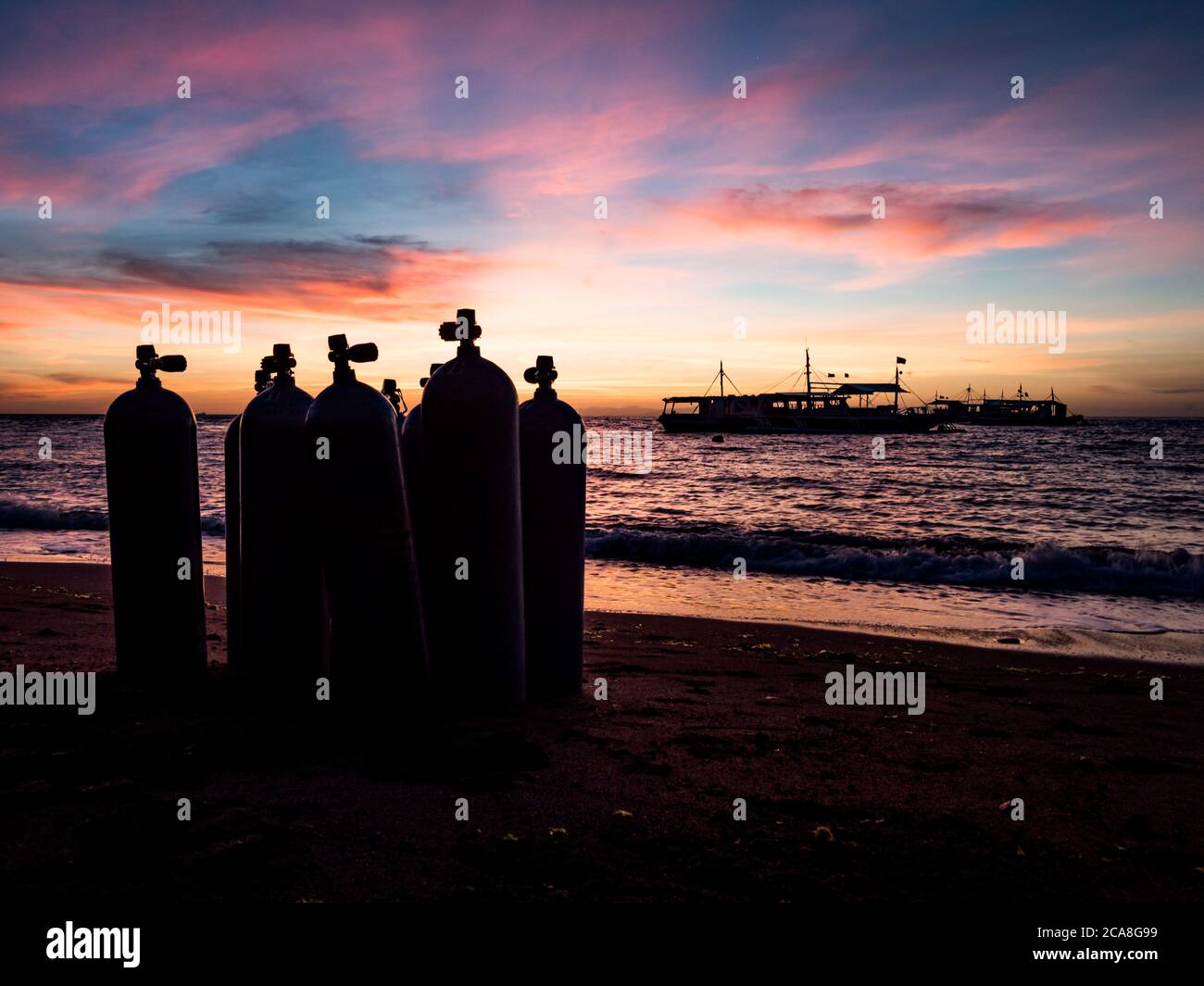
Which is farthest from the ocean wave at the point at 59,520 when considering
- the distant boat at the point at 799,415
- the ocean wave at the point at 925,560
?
the distant boat at the point at 799,415

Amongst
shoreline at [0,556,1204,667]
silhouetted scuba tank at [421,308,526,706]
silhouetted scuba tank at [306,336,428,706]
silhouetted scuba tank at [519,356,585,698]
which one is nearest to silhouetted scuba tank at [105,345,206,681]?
silhouetted scuba tank at [306,336,428,706]

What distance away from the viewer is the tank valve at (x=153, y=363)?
5.36 meters

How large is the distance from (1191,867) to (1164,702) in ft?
13.2

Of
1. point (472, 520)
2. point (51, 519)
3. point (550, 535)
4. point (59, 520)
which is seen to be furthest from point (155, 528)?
point (51, 519)

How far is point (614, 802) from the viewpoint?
385 cm

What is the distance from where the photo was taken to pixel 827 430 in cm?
10388

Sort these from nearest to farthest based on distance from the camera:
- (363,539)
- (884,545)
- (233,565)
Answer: (363,539), (233,565), (884,545)

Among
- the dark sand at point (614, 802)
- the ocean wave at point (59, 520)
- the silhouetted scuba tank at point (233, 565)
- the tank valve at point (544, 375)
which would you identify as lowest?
the dark sand at point (614, 802)

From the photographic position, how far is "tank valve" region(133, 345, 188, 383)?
17.6 ft

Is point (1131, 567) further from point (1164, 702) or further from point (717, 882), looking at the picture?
point (717, 882)

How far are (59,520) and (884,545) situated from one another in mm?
21241

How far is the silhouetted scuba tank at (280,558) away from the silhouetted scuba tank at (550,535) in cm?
133

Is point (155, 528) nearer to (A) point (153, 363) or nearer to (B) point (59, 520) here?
(A) point (153, 363)

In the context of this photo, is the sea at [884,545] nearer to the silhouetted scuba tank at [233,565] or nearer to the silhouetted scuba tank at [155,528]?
the silhouetted scuba tank at [233,565]
